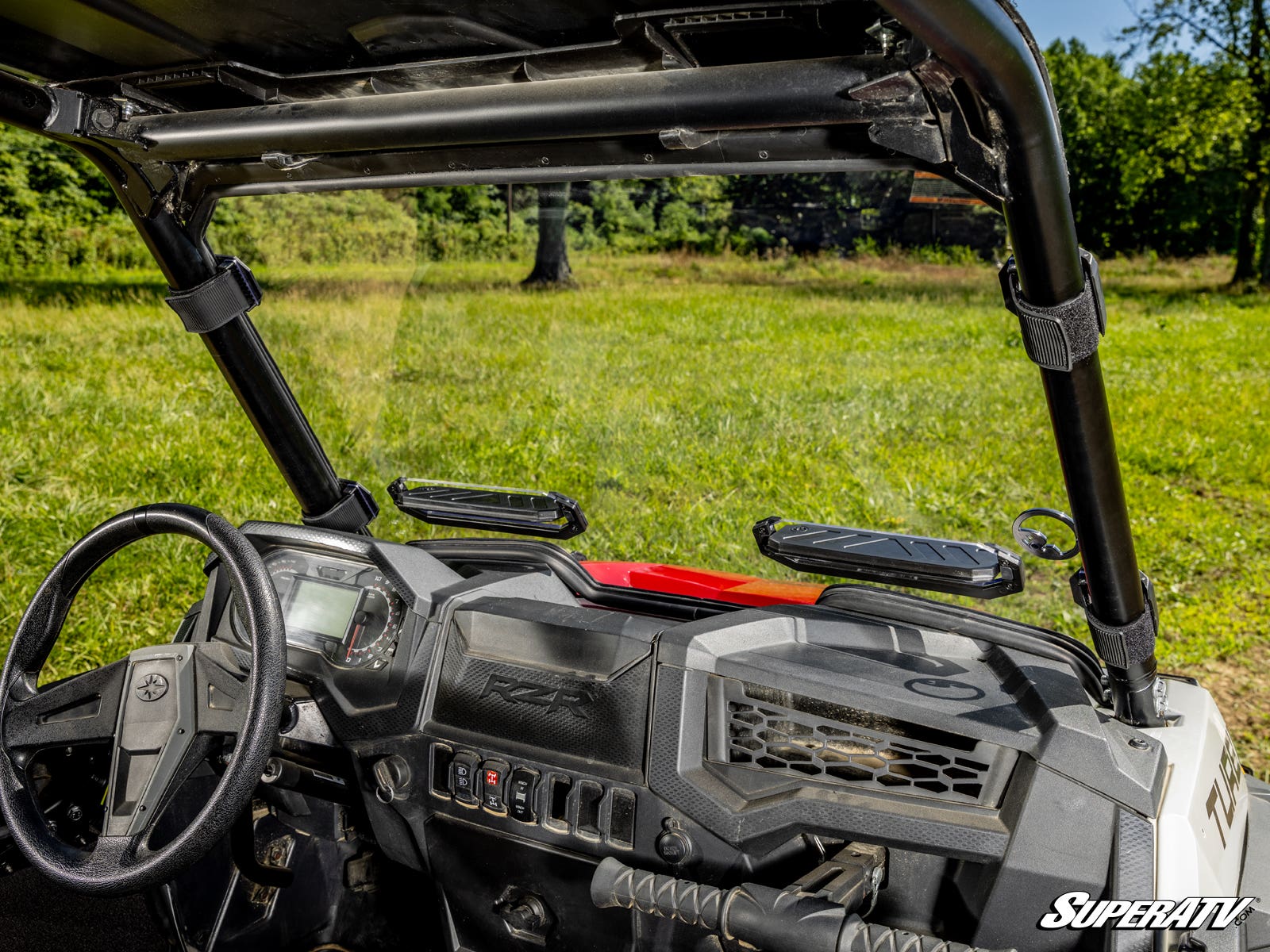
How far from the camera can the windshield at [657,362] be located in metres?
1.96

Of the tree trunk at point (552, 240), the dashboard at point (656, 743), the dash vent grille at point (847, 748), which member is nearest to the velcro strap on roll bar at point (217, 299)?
the dashboard at point (656, 743)

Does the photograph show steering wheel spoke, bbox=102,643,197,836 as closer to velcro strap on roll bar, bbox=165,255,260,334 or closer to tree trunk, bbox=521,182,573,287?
velcro strap on roll bar, bbox=165,255,260,334

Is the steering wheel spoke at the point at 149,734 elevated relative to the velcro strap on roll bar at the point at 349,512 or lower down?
lower down

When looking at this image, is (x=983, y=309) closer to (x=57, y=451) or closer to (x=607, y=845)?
(x=607, y=845)

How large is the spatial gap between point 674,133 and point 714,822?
122 centimetres

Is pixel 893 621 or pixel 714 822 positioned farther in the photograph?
pixel 893 621

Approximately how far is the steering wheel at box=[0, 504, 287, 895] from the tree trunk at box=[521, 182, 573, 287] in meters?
0.83

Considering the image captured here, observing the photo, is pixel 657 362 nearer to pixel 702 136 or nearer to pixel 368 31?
pixel 702 136

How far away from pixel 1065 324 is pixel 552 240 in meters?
1.12

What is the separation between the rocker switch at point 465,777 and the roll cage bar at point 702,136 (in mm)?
1199

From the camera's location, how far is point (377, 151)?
178cm

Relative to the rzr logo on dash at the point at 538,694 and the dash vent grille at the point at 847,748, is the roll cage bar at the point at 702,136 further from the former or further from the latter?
the rzr logo on dash at the point at 538,694

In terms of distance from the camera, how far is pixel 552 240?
206 cm

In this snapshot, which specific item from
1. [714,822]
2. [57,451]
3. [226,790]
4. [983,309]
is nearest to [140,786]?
[226,790]
